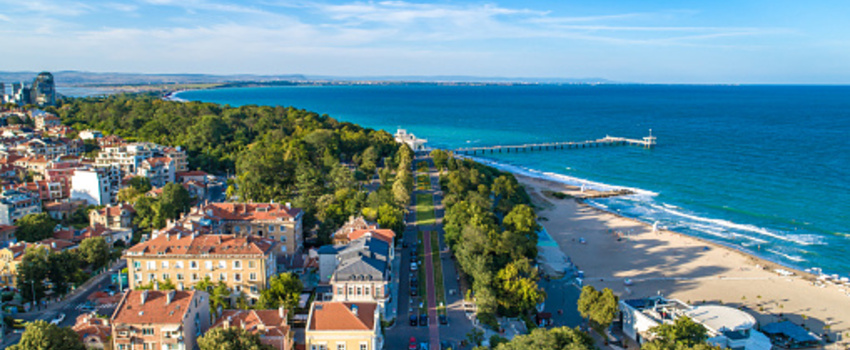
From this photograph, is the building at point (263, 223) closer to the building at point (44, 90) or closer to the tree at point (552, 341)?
the tree at point (552, 341)

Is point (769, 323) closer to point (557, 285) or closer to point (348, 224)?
point (557, 285)

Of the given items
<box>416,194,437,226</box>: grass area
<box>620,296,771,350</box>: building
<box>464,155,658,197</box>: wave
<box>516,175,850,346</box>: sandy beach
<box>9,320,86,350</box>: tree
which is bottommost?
<box>516,175,850,346</box>: sandy beach

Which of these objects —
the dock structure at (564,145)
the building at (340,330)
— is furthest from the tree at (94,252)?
the dock structure at (564,145)

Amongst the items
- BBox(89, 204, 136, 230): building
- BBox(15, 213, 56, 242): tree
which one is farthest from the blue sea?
BBox(15, 213, 56, 242): tree

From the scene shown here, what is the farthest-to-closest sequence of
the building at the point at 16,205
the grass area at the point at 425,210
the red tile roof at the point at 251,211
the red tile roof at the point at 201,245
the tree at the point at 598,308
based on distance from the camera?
the grass area at the point at 425,210 → the building at the point at 16,205 → the red tile roof at the point at 251,211 → the red tile roof at the point at 201,245 → the tree at the point at 598,308

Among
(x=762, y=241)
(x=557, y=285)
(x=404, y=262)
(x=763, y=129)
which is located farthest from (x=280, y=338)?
(x=763, y=129)

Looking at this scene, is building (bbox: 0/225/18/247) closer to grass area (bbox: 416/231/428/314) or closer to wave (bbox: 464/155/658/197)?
grass area (bbox: 416/231/428/314)
